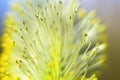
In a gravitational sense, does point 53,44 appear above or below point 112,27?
below

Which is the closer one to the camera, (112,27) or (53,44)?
(53,44)

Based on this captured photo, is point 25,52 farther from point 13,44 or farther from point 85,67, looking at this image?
point 85,67

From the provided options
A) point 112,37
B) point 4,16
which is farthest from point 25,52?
point 112,37

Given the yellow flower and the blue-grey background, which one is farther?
the blue-grey background

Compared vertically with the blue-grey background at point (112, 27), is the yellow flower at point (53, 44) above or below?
below

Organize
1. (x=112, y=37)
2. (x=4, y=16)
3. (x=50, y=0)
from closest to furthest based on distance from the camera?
1. (x=50, y=0)
2. (x=4, y=16)
3. (x=112, y=37)

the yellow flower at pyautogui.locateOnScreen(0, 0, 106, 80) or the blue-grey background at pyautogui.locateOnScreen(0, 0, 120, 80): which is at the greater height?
the blue-grey background at pyautogui.locateOnScreen(0, 0, 120, 80)

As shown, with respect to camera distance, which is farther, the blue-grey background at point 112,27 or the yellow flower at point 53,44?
the blue-grey background at point 112,27

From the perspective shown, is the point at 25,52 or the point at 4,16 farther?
the point at 4,16
